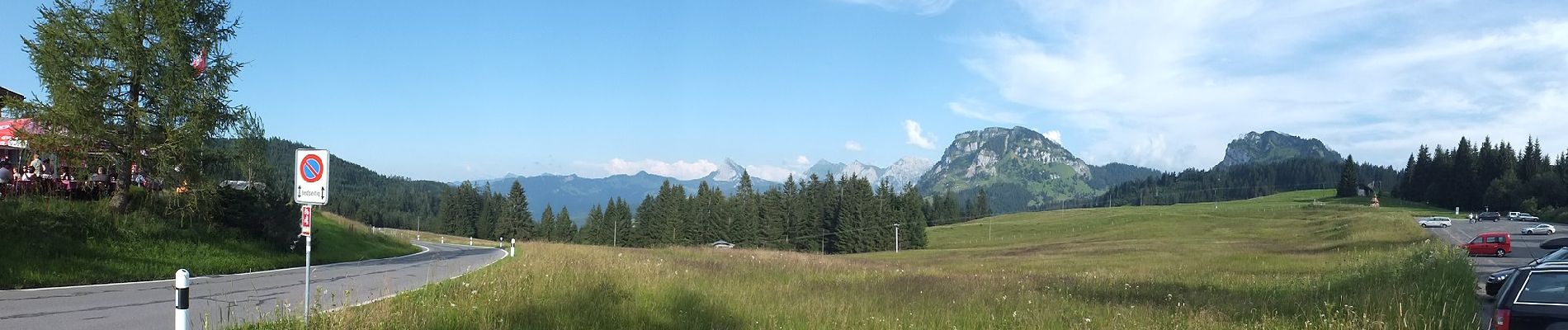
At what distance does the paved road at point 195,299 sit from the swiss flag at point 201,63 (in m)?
5.75

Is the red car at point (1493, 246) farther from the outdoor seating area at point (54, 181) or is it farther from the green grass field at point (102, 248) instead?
the outdoor seating area at point (54, 181)

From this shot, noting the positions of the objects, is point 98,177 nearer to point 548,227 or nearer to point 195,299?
point 195,299

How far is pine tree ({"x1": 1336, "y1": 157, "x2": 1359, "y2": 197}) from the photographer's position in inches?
6678

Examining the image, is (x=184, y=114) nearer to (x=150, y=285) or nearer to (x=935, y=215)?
(x=150, y=285)

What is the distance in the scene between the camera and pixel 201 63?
21.3 m

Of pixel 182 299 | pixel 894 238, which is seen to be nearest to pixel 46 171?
pixel 182 299

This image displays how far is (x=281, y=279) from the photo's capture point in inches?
722

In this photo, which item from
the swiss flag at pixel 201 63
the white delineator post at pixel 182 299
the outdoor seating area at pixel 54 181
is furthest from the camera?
the swiss flag at pixel 201 63

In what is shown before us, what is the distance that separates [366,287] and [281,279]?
3450 millimetres

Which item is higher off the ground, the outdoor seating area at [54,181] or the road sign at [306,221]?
the outdoor seating area at [54,181]

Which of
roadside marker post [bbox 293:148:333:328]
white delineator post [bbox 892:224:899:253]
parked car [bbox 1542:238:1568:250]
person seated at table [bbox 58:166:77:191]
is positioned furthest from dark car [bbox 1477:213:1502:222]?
person seated at table [bbox 58:166:77:191]

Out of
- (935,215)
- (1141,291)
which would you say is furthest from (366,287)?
(935,215)

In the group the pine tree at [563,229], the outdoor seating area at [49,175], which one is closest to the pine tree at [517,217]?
the pine tree at [563,229]

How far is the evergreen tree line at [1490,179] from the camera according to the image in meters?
96.7
